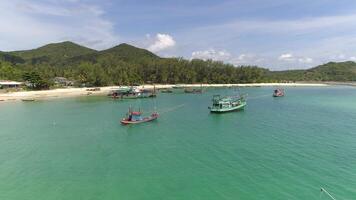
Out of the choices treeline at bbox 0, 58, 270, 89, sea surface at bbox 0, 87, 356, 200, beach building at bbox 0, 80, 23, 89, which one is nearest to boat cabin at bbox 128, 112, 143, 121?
sea surface at bbox 0, 87, 356, 200

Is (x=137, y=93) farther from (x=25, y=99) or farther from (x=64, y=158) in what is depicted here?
(x=64, y=158)

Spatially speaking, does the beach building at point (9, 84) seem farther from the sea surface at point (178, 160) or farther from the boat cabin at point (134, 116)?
the boat cabin at point (134, 116)

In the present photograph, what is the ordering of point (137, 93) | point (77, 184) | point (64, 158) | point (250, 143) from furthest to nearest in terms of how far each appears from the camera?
point (137, 93)
point (250, 143)
point (64, 158)
point (77, 184)

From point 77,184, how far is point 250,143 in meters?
22.2

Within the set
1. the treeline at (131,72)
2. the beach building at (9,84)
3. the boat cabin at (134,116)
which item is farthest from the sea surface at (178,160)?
the treeline at (131,72)

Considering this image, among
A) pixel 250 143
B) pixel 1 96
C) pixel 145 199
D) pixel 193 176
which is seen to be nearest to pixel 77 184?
pixel 145 199

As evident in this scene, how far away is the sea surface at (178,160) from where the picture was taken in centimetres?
2444

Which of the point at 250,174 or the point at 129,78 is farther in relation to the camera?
the point at 129,78

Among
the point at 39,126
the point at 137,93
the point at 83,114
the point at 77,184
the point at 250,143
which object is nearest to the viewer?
the point at 77,184

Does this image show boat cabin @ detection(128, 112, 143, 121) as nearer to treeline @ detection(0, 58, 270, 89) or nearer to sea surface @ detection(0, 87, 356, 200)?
sea surface @ detection(0, 87, 356, 200)

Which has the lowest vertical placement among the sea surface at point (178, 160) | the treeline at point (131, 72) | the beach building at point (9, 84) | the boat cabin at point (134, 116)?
the sea surface at point (178, 160)

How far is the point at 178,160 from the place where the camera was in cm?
3244

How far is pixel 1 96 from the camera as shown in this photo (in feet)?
324

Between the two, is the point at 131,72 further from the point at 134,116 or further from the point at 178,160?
the point at 178,160
